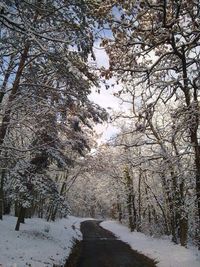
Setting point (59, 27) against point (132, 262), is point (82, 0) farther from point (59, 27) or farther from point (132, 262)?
point (132, 262)

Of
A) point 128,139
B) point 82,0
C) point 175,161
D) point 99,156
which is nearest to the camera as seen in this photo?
point 82,0

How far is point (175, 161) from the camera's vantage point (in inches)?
457

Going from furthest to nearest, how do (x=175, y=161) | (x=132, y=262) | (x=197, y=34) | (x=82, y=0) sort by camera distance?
(x=132, y=262), (x=175, y=161), (x=197, y=34), (x=82, y=0)

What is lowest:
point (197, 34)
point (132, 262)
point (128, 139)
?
point (132, 262)

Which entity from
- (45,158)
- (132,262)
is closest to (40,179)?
(45,158)

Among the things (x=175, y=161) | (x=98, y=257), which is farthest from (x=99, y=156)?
(x=175, y=161)

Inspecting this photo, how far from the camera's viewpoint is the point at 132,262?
60.2 ft

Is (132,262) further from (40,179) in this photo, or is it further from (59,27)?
(59,27)

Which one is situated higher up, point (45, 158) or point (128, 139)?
point (128, 139)

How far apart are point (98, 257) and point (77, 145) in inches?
303

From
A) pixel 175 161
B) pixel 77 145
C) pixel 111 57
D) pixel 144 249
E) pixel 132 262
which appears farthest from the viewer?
pixel 77 145

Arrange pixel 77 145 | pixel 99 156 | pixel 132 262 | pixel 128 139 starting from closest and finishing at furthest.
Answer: pixel 132 262, pixel 77 145, pixel 99 156, pixel 128 139

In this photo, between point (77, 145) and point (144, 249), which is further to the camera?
point (77, 145)

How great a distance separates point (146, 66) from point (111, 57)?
1.83m
